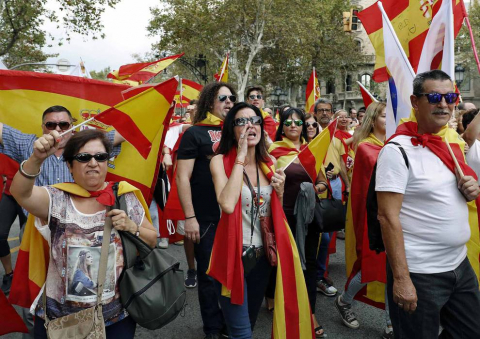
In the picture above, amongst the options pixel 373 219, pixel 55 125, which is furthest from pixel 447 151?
pixel 55 125

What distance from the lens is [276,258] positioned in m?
2.62

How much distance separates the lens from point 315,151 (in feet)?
11.3

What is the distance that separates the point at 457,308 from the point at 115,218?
1.89 metres

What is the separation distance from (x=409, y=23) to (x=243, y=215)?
2.38m

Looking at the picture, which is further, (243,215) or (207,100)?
(207,100)

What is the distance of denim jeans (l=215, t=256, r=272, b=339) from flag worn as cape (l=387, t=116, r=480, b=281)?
1.19 metres

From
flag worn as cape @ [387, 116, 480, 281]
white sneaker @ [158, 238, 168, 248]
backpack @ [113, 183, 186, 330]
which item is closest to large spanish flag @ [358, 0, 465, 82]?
flag worn as cape @ [387, 116, 480, 281]

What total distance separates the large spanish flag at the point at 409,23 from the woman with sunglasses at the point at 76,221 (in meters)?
2.71

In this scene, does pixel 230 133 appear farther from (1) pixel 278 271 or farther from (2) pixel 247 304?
(2) pixel 247 304

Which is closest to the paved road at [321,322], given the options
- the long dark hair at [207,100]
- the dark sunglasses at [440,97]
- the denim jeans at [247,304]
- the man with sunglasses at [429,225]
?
the denim jeans at [247,304]

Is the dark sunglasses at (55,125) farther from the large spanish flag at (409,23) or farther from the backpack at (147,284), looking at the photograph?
the large spanish flag at (409,23)

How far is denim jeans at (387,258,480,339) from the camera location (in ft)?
6.93

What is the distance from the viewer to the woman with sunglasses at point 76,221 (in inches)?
80.5

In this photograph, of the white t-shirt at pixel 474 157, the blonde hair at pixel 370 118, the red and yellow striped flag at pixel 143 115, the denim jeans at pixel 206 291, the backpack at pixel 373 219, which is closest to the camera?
the backpack at pixel 373 219
